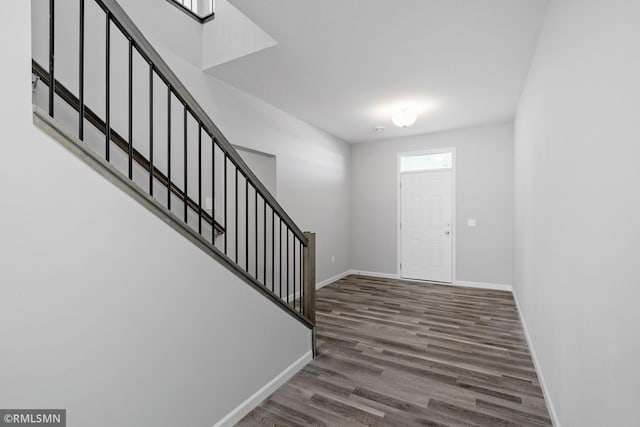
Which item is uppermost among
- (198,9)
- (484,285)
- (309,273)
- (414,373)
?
(198,9)

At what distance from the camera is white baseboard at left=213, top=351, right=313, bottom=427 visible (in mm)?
1771

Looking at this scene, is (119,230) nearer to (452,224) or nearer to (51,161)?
(51,161)

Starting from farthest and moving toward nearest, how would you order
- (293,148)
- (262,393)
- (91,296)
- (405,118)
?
(293,148)
(405,118)
(262,393)
(91,296)

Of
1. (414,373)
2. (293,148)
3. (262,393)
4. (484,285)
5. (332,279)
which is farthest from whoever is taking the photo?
(332,279)

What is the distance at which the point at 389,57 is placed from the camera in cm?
271

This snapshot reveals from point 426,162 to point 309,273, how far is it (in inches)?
148

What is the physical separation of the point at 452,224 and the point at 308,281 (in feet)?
11.6

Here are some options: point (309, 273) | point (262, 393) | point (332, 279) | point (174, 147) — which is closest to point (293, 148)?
point (174, 147)

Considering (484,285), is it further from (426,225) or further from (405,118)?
(405,118)

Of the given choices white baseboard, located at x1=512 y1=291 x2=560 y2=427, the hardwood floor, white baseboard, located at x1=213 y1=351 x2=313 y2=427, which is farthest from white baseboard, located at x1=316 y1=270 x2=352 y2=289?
white baseboard, located at x1=512 y1=291 x2=560 y2=427

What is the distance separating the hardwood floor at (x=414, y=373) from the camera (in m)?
1.87

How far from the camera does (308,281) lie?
2.56 metres

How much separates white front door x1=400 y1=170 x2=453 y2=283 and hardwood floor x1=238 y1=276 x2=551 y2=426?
1.35m

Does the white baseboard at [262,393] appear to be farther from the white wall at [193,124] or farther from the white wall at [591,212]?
the white wall at [591,212]
